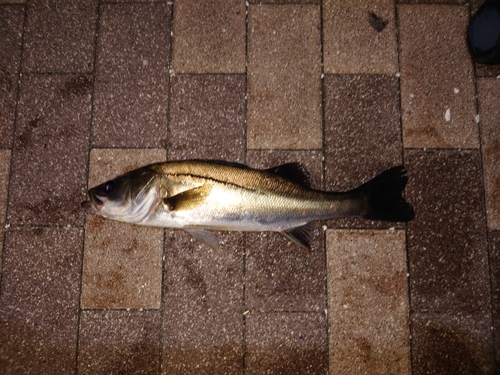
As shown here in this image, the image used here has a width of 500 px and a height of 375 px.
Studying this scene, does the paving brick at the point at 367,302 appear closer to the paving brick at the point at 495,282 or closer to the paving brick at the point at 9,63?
the paving brick at the point at 495,282

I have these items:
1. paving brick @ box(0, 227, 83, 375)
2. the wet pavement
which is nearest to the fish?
the wet pavement

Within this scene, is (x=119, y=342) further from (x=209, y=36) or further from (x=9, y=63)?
(x=209, y=36)

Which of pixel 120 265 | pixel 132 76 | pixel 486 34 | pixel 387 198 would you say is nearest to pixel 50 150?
pixel 132 76

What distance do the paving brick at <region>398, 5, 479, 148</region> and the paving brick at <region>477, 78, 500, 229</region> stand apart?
0.10 meters

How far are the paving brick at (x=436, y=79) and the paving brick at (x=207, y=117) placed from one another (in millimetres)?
1806

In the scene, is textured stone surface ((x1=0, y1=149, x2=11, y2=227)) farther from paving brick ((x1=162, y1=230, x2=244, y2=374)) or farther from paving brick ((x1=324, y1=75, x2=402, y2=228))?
paving brick ((x1=324, y1=75, x2=402, y2=228))

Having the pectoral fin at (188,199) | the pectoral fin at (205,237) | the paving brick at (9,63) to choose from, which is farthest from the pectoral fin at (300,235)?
the paving brick at (9,63)

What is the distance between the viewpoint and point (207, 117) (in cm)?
366

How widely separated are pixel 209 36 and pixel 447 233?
3.31m

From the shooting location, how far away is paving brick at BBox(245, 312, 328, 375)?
11.3ft

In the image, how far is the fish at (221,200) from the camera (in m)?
3.09

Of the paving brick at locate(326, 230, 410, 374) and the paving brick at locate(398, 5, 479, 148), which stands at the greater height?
the paving brick at locate(398, 5, 479, 148)

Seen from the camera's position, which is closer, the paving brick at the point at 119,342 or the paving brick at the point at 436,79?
the paving brick at the point at 119,342

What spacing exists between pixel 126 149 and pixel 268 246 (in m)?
1.82
